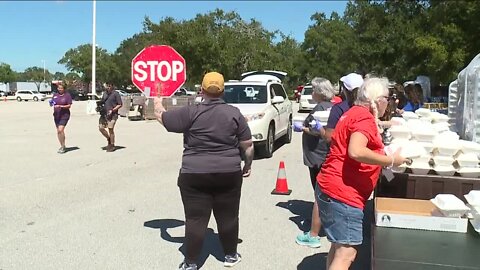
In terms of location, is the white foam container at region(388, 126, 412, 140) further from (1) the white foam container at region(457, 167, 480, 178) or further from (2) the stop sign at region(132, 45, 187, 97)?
(2) the stop sign at region(132, 45, 187, 97)

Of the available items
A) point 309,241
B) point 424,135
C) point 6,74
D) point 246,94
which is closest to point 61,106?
point 246,94

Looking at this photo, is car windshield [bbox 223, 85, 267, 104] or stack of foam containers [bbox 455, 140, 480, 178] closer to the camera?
stack of foam containers [bbox 455, 140, 480, 178]

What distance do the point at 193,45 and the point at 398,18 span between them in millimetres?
14141

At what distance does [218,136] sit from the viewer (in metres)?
4.59

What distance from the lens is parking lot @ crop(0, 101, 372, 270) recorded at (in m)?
5.23

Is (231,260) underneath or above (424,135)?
underneath

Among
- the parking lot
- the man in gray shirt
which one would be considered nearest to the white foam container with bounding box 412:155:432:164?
the parking lot

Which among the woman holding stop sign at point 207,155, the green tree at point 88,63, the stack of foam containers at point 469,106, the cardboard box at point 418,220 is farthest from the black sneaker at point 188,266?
the green tree at point 88,63

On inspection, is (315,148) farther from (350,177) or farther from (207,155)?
(350,177)

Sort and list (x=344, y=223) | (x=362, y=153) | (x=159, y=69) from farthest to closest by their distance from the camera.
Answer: (x=159, y=69), (x=344, y=223), (x=362, y=153)

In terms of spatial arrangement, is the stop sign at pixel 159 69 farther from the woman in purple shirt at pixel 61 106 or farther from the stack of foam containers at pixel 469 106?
the stack of foam containers at pixel 469 106

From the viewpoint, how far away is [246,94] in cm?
1269

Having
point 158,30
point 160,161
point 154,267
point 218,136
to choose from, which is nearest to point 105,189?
point 160,161

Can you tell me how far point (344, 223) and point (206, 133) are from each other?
1.58 meters
